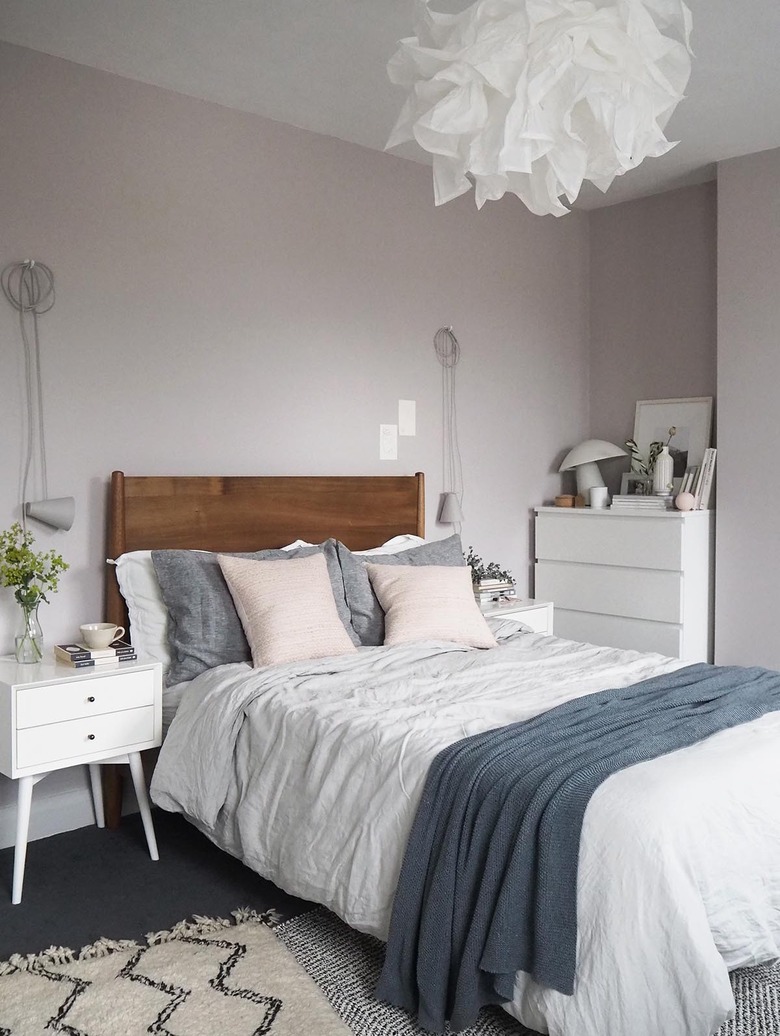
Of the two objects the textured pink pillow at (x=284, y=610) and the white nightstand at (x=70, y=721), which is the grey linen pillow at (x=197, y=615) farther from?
the white nightstand at (x=70, y=721)

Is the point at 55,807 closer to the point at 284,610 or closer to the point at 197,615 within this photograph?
the point at 197,615

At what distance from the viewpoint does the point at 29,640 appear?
3012 mm

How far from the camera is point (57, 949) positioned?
2453 mm

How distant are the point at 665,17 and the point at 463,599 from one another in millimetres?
2218

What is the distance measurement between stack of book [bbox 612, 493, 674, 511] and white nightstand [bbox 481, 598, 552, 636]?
717mm

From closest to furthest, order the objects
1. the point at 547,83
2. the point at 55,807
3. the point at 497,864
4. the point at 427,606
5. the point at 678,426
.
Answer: the point at 547,83
the point at 497,864
the point at 55,807
the point at 427,606
the point at 678,426

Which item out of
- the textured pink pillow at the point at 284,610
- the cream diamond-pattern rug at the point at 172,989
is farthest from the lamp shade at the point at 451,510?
Result: the cream diamond-pattern rug at the point at 172,989

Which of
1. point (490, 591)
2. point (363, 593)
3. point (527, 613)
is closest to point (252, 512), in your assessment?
point (363, 593)

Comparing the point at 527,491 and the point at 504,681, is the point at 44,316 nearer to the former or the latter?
the point at 504,681

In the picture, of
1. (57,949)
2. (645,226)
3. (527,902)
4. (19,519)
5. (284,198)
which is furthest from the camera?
(645,226)

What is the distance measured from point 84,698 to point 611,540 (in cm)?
281

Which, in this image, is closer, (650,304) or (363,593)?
(363,593)

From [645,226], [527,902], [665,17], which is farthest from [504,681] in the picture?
[645,226]

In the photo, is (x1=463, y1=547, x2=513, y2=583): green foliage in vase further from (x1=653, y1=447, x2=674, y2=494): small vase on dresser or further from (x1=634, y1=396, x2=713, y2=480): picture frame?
(x1=634, y1=396, x2=713, y2=480): picture frame
